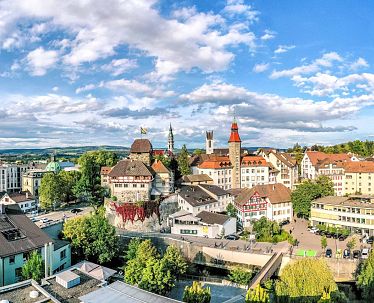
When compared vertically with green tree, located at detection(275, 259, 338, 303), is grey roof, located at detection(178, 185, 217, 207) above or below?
above

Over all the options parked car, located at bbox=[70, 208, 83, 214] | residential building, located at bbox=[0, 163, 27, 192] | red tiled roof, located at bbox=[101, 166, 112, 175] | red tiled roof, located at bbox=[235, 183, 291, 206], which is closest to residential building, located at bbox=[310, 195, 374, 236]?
red tiled roof, located at bbox=[235, 183, 291, 206]

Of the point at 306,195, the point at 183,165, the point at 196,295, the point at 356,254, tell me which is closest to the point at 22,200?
the point at 183,165

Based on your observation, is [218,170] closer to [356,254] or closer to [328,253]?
[328,253]

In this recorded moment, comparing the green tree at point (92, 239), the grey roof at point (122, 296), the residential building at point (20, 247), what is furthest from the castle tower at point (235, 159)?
the grey roof at point (122, 296)

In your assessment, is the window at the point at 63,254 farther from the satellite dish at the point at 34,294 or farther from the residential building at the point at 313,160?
the residential building at the point at 313,160

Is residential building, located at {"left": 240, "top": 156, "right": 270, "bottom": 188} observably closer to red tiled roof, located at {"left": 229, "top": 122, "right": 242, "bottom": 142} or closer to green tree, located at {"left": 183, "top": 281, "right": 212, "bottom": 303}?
red tiled roof, located at {"left": 229, "top": 122, "right": 242, "bottom": 142}
